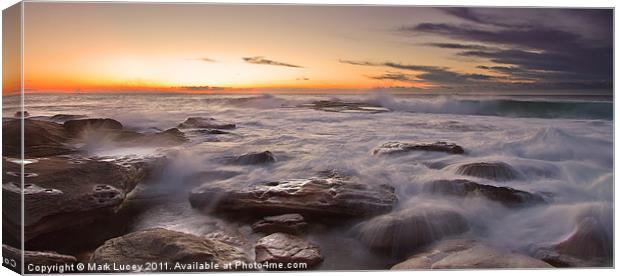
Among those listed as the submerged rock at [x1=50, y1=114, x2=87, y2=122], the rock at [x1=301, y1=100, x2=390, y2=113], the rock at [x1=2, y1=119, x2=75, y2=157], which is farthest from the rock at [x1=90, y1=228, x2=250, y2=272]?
the rock at [x1=301, y1=100, x2=390, y2=113]

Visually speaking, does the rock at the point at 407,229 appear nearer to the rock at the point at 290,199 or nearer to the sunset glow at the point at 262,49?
the rock at the point at 290,199

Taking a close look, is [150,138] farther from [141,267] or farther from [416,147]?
[416,147]

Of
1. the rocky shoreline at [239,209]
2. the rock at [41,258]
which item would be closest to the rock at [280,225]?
the rocky shoreline at [239,209]

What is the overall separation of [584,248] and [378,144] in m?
1.58

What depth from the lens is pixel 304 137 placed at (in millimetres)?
5734

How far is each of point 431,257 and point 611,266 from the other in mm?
1309

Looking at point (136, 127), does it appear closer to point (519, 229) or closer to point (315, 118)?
point (315, 118)

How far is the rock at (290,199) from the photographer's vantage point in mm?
5605

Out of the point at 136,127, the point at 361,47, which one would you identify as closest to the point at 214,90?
the point at 136,127

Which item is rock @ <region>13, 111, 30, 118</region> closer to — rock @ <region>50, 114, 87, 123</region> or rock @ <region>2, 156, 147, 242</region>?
rock @ <region>50, 114, 87, 123</region>

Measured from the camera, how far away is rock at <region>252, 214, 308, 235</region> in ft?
18.3

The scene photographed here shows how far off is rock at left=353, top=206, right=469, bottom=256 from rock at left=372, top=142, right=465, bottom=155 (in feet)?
1.36

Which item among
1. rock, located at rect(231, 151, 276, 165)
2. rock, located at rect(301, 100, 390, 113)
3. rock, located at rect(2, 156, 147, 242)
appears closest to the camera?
rock, located at rect(2, 156, 147, 242)

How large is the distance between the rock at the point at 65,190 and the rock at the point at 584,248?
2.83 m
